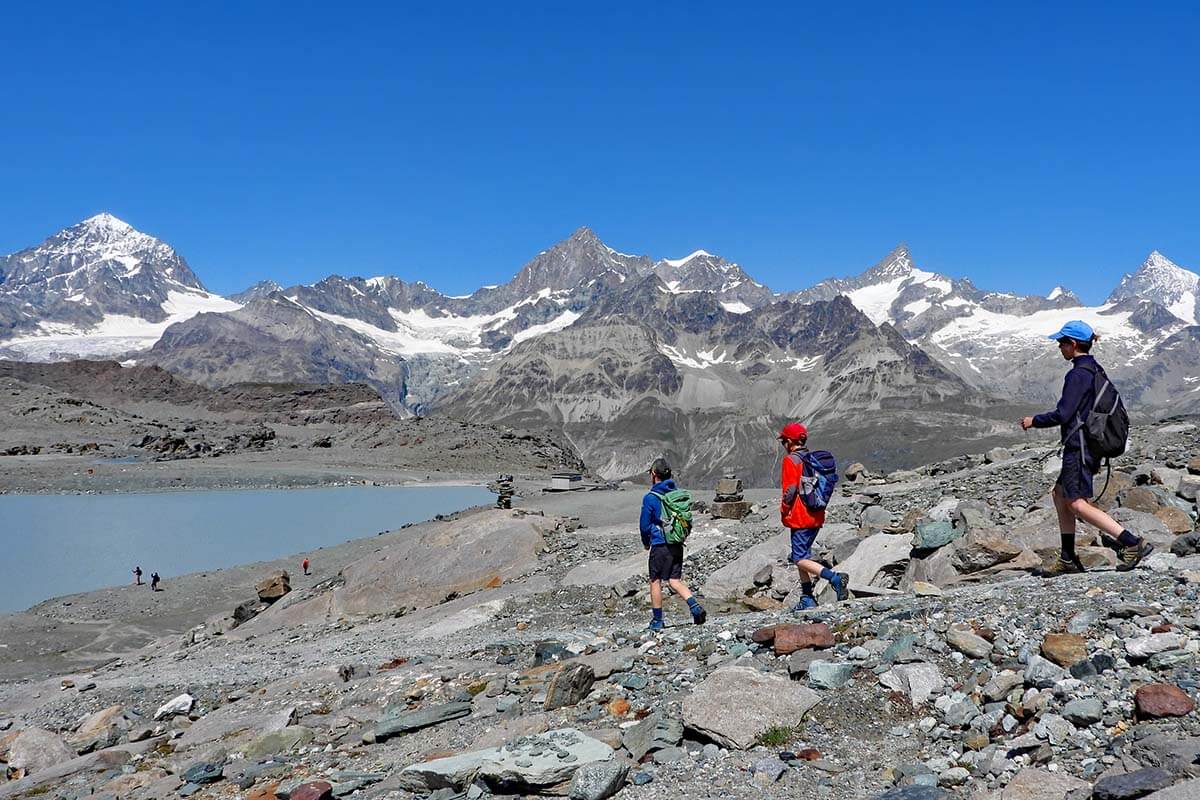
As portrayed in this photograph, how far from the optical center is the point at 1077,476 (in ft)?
30.6

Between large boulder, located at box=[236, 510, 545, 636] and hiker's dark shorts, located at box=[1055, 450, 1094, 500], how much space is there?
1462 centimetres

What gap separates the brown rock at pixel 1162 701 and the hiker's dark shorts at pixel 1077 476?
3.45m

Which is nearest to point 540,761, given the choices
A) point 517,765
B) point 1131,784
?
point 517,765

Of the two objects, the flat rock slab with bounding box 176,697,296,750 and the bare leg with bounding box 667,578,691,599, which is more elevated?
the bare leg with bounding box 667,578,691,599

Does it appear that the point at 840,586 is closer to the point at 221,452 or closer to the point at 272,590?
the point at 272,590

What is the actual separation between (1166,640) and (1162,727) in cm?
128

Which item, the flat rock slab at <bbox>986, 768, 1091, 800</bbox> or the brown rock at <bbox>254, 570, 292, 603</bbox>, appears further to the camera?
the brown rock at <bbox>254, 570, 292, 603</bbox>

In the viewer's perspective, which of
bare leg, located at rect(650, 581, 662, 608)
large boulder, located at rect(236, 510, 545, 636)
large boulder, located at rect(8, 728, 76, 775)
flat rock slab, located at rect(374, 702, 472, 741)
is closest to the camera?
flat rock slab, located at rect(374, 702, 472, 741)

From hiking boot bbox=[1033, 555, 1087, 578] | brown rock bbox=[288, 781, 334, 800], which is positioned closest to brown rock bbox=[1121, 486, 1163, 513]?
hiking boot bbox=[1033, 555, 1087, 578]

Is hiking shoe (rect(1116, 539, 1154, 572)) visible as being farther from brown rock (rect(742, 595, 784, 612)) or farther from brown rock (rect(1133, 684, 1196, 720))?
brown rock (rect(742, 595, 784, 612))

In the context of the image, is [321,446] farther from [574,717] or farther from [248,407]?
[574,717]

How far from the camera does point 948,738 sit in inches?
261

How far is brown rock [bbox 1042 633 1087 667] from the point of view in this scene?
23.1ft

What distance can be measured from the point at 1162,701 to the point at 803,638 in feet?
10.5
